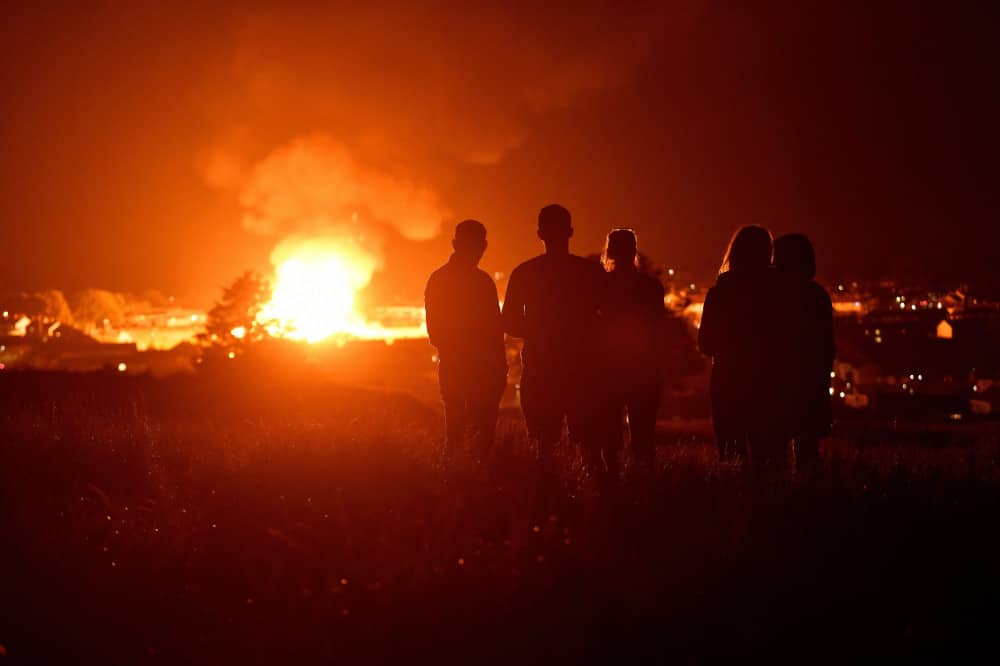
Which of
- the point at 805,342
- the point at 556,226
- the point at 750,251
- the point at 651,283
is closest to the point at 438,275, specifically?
the point at 556,226

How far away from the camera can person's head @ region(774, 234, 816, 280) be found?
5.32 m

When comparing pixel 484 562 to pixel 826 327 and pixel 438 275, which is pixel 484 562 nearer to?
pixel 438 275

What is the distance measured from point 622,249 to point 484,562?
2.93 meters

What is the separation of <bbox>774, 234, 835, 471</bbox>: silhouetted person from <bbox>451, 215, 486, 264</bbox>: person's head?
244cm

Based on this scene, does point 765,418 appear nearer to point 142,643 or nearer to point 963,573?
point 963,573

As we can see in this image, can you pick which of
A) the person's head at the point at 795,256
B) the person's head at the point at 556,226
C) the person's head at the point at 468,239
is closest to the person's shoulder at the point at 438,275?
the person's head at the point at 468,239

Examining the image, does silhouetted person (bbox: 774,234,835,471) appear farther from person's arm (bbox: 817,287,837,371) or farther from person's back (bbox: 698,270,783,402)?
person's back (bbox: 698,270,783,402)

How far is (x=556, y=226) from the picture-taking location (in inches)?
210

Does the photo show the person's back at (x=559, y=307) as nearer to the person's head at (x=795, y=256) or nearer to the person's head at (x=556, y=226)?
the person's head at (x=556, y=226)

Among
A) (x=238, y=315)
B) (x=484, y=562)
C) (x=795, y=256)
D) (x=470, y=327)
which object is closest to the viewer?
(x=484, y=562)

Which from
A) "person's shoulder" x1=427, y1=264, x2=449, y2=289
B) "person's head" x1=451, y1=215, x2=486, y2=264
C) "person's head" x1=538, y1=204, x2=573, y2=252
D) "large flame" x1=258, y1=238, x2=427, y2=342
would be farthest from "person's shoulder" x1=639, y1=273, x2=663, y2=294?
"large flame" x1=258, y1=238, x2=427, y2=342

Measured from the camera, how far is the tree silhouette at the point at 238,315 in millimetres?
43000

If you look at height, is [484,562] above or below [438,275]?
below

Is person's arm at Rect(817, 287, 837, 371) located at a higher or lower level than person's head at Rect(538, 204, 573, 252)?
lower
